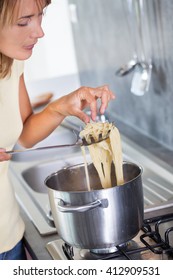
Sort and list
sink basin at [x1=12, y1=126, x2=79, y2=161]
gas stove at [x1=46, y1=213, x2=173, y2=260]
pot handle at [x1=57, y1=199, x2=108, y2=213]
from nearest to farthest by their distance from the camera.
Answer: pot handle at [x1=57, y1=199, x2=108, y2=213], gas stove at [x1=46, y1=213, x2=173, y2=260], sink basin at [x1=12, y1=126, x2=79, y2=161]

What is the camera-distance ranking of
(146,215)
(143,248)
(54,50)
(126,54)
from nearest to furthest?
(143,248) < (146,215) < (126,54) < (54,50)

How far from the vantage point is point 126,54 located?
247cm

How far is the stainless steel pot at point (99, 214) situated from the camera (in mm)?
1257

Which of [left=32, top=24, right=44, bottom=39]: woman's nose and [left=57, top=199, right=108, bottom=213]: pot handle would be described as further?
[left=32, top=24, right=44, bottom=39]: woman's nose

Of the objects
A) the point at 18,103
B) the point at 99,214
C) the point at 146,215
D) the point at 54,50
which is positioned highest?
the point at 18,103

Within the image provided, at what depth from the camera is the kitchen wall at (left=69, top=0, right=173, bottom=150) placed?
6.75ft

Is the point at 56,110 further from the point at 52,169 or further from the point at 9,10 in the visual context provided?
the point at 52,169

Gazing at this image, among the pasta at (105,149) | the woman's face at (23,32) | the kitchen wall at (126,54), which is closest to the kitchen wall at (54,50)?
the kitchen wall at (126,54)

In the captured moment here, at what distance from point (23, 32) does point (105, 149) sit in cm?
38

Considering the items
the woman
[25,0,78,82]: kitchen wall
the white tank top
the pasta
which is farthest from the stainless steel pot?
[25,0,78,82]: kitchen wall

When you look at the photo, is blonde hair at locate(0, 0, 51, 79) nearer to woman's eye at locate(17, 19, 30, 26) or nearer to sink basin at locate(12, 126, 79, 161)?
woman's eye at locate(17, 19, 30, 26)

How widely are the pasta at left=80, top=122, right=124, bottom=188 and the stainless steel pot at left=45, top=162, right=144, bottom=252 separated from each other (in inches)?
4.8

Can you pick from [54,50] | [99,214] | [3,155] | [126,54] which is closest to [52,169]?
[126,54]
